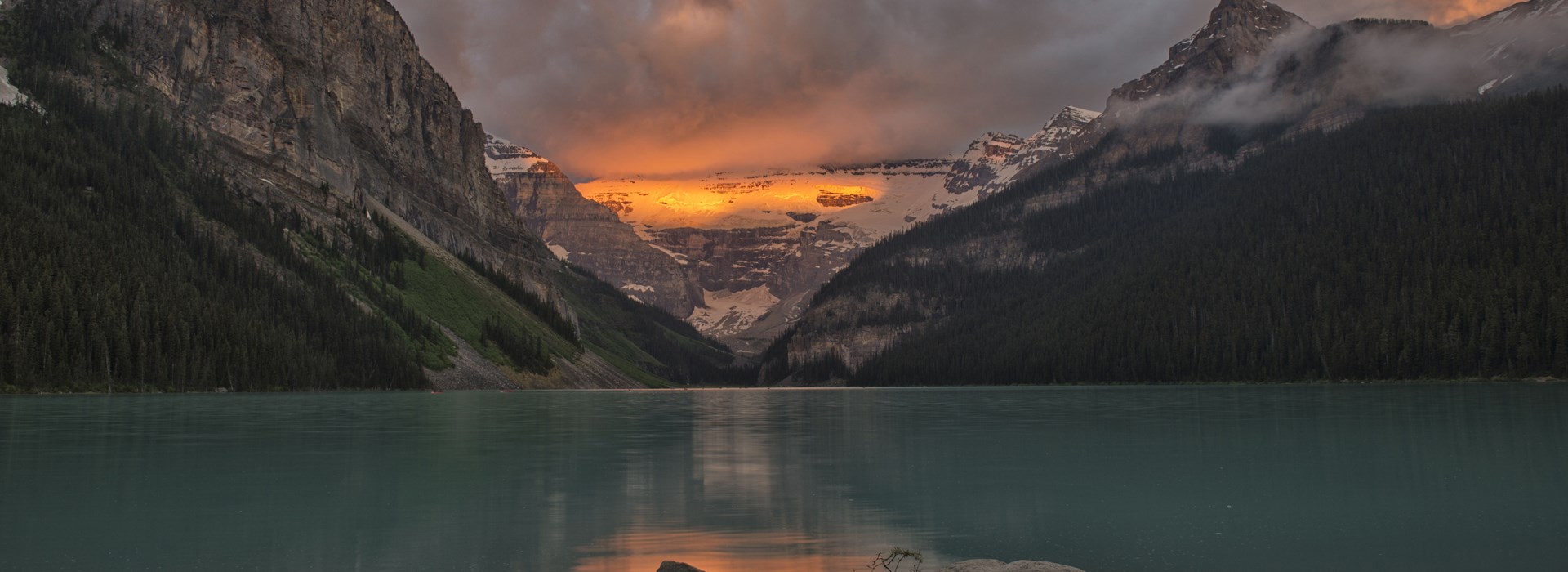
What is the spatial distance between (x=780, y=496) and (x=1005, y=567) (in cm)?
1556

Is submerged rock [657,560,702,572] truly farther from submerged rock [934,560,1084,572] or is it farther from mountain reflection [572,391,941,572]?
mountain reflection [572,391,941,572]

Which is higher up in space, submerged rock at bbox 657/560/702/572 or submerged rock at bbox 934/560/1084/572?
submerged rock at bbox 657/560/702/572

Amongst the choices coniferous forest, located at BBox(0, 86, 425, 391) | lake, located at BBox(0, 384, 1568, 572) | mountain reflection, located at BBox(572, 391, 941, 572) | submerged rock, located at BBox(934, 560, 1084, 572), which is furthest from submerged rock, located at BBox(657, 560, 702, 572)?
coniferous forest, located at BBox(0, 86, 425, 391)

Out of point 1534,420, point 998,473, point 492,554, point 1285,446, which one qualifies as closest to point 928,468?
point 998,473

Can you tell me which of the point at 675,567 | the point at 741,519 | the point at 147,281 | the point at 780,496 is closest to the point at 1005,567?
the point at 675,567

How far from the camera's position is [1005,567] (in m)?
20.6

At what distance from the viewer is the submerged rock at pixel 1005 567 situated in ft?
66.2

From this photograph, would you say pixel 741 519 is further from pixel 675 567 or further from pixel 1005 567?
pixel 1005 567

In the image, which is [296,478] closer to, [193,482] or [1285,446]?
[193,482]

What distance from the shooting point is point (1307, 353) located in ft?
628

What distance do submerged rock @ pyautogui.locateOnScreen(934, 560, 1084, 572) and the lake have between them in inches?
117

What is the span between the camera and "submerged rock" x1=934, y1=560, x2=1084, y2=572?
20.2 metres

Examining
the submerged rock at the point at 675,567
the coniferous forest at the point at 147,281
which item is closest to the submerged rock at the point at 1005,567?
the submerged rock at the point at 675,567

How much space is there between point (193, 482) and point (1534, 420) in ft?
235
